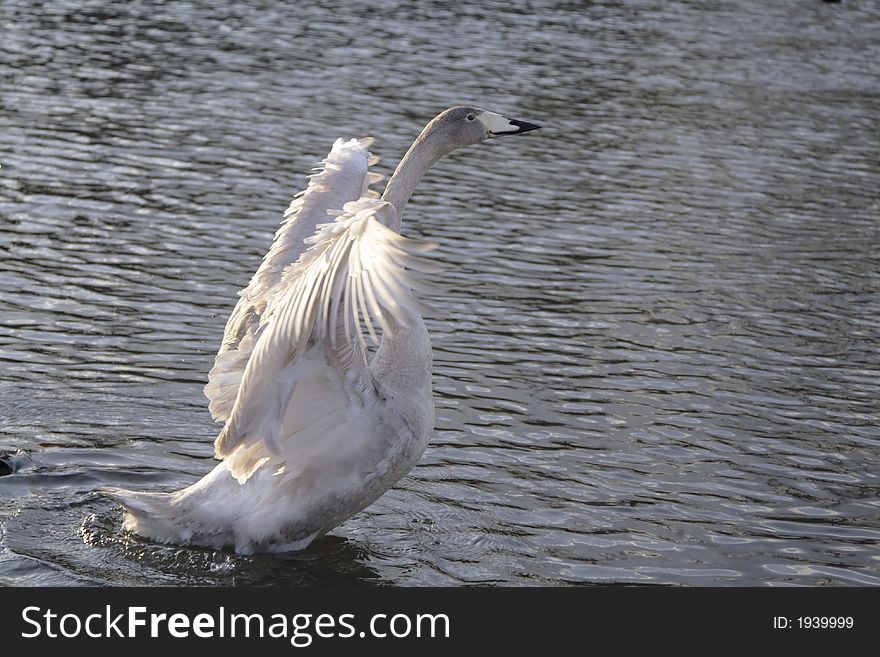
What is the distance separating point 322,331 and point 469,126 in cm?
203

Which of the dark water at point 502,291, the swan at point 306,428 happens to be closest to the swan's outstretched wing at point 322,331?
the swan at point 306,428

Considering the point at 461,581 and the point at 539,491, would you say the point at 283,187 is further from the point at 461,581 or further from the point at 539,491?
the point at 461,581

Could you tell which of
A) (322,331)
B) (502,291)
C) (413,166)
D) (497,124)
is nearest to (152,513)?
(322,331)

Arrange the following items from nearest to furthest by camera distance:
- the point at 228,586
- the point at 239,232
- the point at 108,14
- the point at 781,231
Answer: the point at 228,586 → the point at 239,232 → the point at 781,231 → the point at 108,14

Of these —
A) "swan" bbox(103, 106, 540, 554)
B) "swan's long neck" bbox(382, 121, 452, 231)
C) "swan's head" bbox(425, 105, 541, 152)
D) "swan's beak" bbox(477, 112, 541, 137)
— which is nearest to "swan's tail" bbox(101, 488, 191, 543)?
"swan" bbox(103, 106, 540, 554)

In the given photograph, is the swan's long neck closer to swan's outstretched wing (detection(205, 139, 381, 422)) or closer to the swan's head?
the swan's head

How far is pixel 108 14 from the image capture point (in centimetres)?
2452

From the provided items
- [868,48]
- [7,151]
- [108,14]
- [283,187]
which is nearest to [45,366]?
[283,187]

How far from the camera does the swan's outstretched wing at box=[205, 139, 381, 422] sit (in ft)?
26.8

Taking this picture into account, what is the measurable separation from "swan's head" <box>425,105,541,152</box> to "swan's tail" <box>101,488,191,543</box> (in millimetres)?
2736

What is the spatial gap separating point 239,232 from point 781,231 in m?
6.03

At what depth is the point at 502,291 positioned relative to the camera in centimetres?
1288

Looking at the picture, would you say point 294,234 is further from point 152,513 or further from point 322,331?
point 152,513

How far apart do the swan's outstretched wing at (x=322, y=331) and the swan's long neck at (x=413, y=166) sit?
2.38 feet
